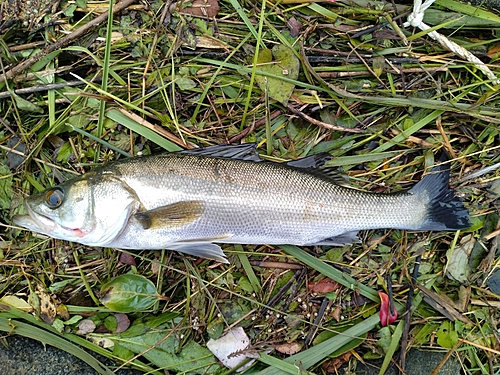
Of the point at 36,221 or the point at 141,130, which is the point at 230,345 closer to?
the point at 36,221

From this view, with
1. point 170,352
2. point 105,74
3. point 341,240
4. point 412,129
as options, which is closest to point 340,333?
point 341,240

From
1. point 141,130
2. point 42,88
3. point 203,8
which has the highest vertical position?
point 203,8

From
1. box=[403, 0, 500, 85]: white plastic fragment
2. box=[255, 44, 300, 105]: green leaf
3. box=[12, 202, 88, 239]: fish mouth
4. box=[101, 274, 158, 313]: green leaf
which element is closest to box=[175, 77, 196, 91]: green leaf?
box=[255, 44, 300, 105]: green leaf

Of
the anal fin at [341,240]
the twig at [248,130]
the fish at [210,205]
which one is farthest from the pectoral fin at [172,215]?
the anal fin at [341,240]

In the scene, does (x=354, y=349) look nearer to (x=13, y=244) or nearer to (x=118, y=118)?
(x=118, y=118)

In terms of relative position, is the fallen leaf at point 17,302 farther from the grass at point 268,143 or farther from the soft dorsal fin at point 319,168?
the soft dorsal fin at point 319,168
